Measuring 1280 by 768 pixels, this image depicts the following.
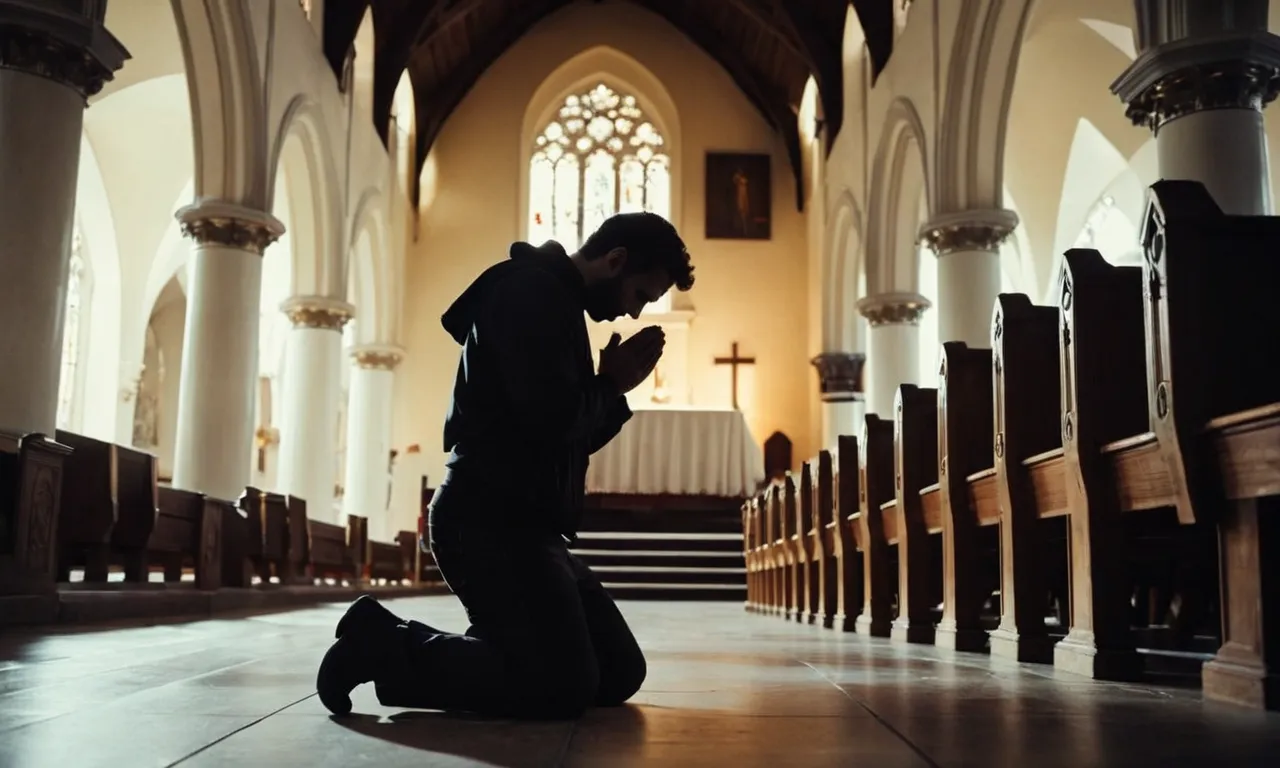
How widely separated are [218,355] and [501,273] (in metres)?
9.56

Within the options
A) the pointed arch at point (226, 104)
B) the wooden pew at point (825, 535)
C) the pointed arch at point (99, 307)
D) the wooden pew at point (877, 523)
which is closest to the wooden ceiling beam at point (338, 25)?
the pointed arch at point (226, 104)

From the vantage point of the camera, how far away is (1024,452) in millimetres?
4266

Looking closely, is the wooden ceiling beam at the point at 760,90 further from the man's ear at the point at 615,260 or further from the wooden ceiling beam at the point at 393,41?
the man's ear at the point at 615,260

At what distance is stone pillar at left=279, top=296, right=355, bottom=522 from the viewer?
15.3 metres

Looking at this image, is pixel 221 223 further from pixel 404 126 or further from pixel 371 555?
pixel 404 126

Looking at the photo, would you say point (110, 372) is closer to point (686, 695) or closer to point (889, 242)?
point (889, 242)

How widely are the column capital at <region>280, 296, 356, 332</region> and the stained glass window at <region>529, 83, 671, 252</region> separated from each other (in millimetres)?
6847

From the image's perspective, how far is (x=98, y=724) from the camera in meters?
2.34

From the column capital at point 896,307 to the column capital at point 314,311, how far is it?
6.80 meters

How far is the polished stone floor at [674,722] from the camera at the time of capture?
2.02 metres

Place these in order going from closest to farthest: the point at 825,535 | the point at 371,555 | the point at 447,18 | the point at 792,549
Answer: the point at 825,535 → the point at 792,549 → the point at 371,555 → the point at 447,18

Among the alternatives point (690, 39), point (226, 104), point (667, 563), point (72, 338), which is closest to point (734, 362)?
point (690, 39)

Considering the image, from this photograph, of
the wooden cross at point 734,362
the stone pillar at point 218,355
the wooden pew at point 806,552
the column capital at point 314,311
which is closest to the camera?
the wooden pew at point 806,552

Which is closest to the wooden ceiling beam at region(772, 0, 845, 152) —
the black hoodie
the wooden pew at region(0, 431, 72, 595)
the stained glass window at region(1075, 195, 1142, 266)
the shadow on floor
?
the stained glass window at region(1075, 195, 1142, 266)
